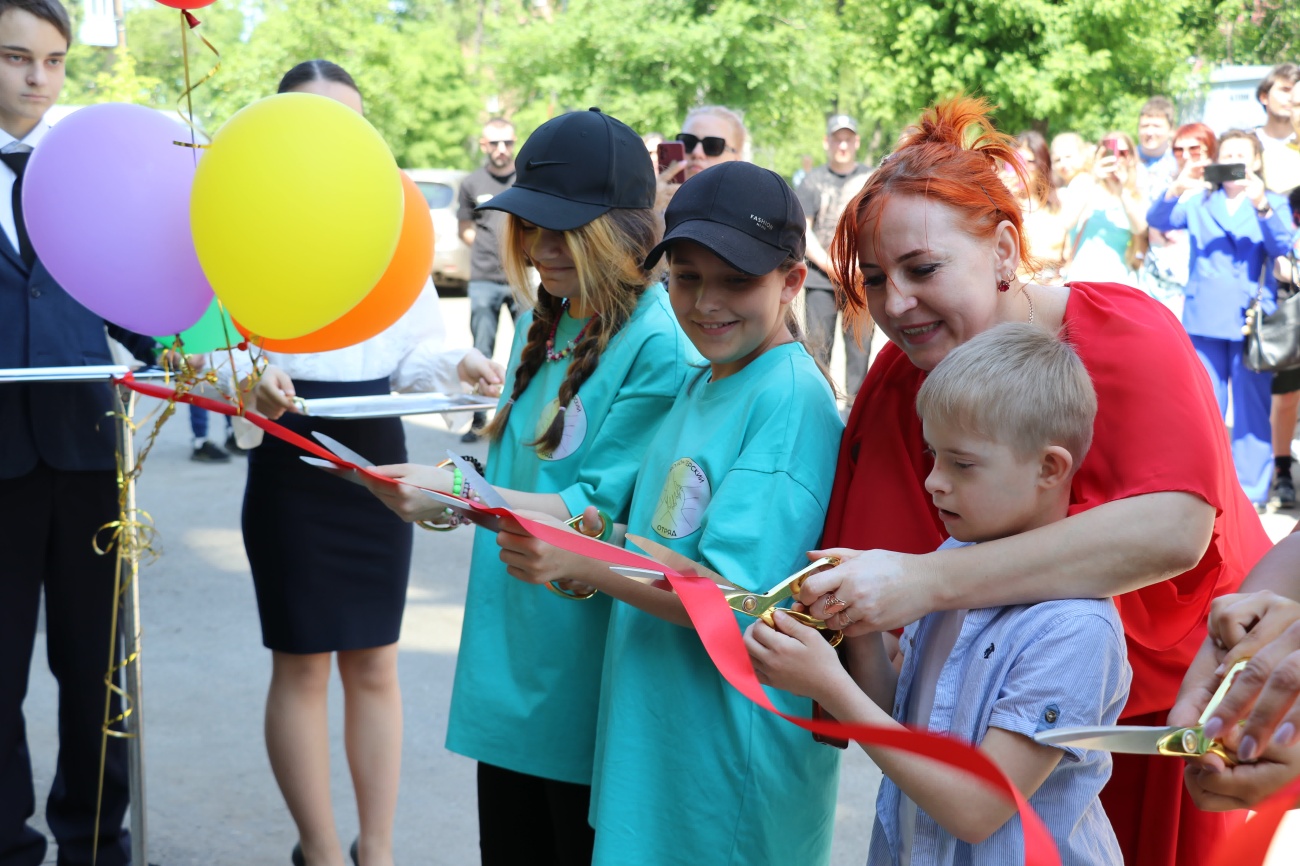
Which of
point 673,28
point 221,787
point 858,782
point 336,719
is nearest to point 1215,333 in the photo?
point 858,782

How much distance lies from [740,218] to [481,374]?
110 cm

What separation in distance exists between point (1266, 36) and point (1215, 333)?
1863cm

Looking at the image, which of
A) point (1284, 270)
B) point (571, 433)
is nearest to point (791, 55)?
point (1284, 270)

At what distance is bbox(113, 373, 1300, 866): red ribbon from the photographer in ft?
4.27

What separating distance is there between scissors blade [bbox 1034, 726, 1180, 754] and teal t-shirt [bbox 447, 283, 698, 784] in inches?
42.0

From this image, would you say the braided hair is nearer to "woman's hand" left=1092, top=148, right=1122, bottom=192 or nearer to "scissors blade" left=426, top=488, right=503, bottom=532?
"scissors blade" left=426, top=488, right=503, bottom=532

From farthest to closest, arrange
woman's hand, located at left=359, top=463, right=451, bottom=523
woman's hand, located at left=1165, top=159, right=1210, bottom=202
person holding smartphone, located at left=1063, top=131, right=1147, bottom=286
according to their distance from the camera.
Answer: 1. person holding smartphone, located at left=1063, top=131, right=1147, bottom=286
2. woman's hand, located at left=1165, top=159, right=1210, bottom=202
3. woman's hand, located at left=359, top=463, right=451, bottom=523

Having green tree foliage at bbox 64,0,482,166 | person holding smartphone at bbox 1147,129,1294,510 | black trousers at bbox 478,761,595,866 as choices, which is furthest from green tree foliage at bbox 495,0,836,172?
black trousers at bbox 478,761,595,866

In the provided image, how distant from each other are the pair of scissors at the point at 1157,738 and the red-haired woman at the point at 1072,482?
0.48ft

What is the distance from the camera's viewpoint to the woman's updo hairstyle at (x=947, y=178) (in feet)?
5.52

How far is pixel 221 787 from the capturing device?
373 centimetres

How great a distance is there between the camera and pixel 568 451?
2332 millimetres

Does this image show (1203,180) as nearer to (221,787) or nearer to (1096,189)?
(1096,189)

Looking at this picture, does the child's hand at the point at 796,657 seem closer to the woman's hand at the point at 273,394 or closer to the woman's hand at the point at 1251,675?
the woman's hand at the point at 1251,675
